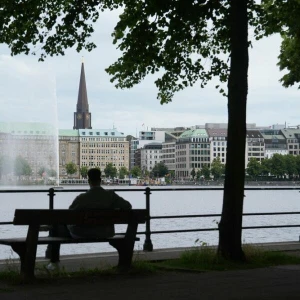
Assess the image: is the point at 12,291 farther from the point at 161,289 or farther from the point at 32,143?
the point at 32,143

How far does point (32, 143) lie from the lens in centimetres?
14475

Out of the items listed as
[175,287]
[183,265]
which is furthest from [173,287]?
[183,265]

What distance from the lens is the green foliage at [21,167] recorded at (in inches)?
5664

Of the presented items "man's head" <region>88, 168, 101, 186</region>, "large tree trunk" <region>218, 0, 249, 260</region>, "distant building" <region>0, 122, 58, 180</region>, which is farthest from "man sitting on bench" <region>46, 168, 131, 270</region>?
"distant building" <region>0, 122, 58, 180</region>

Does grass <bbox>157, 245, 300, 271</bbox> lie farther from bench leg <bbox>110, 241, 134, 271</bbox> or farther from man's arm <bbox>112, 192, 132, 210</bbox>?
man's arm <bbox>112, 192, 132, 210</bbox>

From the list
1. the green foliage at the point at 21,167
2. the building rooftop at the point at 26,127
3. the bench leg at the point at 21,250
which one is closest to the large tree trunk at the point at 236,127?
the bench leg at the point at 21,250

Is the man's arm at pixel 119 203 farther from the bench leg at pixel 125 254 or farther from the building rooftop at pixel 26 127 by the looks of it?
the building rooftop at pixel 26 127

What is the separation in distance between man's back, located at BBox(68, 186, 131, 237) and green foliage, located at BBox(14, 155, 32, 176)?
443 ft

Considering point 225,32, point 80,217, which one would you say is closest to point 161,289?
point 80,217

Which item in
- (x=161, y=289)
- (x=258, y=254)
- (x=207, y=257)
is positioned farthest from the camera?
(x=258, y=254)

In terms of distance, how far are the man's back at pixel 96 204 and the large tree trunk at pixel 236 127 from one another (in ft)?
7.31

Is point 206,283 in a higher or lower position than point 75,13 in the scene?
lower

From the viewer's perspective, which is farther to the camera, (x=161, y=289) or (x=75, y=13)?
(x=75, y=13)

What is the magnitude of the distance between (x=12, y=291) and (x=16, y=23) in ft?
19.3
